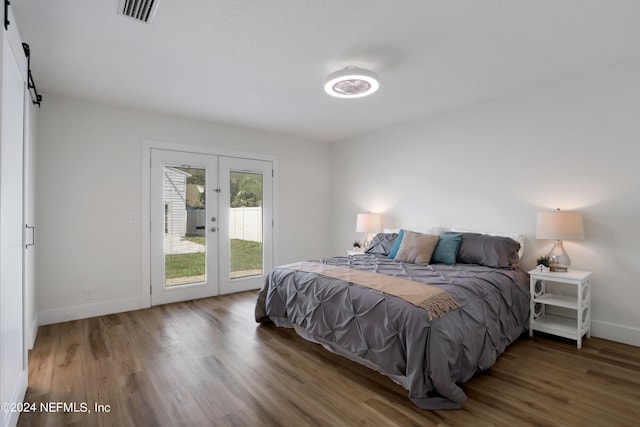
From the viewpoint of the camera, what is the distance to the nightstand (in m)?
2.82

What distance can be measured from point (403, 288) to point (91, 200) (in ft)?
11.8

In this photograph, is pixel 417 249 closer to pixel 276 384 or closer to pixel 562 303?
pixel 562 303

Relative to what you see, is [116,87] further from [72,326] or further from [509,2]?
[509,2]

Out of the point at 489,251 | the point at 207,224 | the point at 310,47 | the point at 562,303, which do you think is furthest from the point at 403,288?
the point at 207,224

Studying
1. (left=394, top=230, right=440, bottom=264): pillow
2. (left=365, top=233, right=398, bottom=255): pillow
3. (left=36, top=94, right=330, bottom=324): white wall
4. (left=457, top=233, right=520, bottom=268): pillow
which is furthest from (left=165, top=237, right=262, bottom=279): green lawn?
(left=457, top=233, right=520, bottom=268): pillow

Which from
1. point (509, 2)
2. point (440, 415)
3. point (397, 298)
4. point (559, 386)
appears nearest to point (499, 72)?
point (509, 2)

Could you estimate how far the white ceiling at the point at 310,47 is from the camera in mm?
2104

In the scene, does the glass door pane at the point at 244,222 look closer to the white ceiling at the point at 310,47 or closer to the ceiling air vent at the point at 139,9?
the white ceiling at the point at 310,47

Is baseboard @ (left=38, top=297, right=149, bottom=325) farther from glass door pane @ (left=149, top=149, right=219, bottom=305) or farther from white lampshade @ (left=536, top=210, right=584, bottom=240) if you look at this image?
white lampshade @ (left=536, top=210, right=584, bottom=240)

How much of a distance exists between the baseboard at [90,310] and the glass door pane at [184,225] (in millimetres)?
426

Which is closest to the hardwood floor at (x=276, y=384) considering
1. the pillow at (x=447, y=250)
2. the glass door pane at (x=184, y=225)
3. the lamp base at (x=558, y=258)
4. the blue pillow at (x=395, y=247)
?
the lamp base at (x=558, y=258)

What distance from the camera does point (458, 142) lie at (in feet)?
13.3

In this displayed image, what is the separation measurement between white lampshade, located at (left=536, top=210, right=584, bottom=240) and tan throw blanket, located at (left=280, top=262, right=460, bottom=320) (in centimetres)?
143

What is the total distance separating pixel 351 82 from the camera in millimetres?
2893
